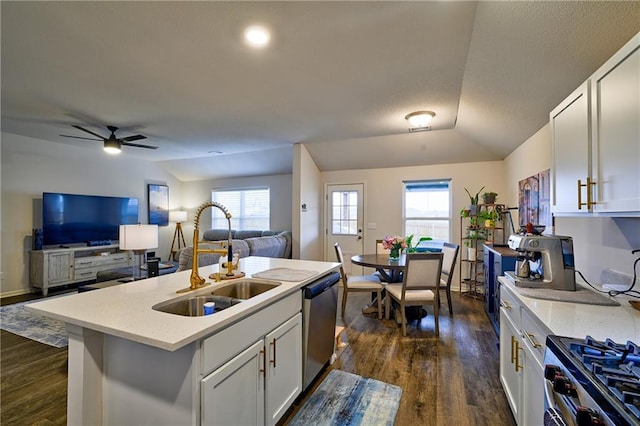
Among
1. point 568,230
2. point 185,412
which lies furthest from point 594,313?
point 185,412

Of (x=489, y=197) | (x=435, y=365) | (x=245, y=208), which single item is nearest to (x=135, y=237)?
(x=435, y=365)

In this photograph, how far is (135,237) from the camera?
9.12ft

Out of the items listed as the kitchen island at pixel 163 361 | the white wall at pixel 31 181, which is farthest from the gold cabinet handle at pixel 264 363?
the white wall at pixel 31 181

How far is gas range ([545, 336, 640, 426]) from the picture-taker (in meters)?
0.69

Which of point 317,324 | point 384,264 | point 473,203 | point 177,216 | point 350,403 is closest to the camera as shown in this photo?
point 350,403

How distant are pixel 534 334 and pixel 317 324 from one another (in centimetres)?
130

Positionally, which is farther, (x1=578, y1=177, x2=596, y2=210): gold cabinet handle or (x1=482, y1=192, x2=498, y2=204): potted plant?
(x1=482, y1=192, x2=498, y2=204): potted plant

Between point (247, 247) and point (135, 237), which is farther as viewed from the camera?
point (247, 247)

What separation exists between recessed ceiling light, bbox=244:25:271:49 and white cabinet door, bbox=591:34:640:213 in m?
1.93

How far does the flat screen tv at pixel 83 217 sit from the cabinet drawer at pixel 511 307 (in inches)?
257

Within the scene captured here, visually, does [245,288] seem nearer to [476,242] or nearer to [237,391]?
[237,391]

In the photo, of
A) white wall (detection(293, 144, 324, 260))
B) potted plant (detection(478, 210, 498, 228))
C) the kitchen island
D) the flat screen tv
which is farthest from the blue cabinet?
the flat screen tv

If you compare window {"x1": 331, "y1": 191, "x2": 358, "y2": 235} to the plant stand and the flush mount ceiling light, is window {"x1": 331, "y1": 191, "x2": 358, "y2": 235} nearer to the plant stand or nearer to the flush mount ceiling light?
the plant stand

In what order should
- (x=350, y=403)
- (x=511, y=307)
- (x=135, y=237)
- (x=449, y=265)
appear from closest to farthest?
1. (x=511, y=307)
2. (x=350, y=403)
3. (x=135, y=237)
4. (x=449, y=265)
